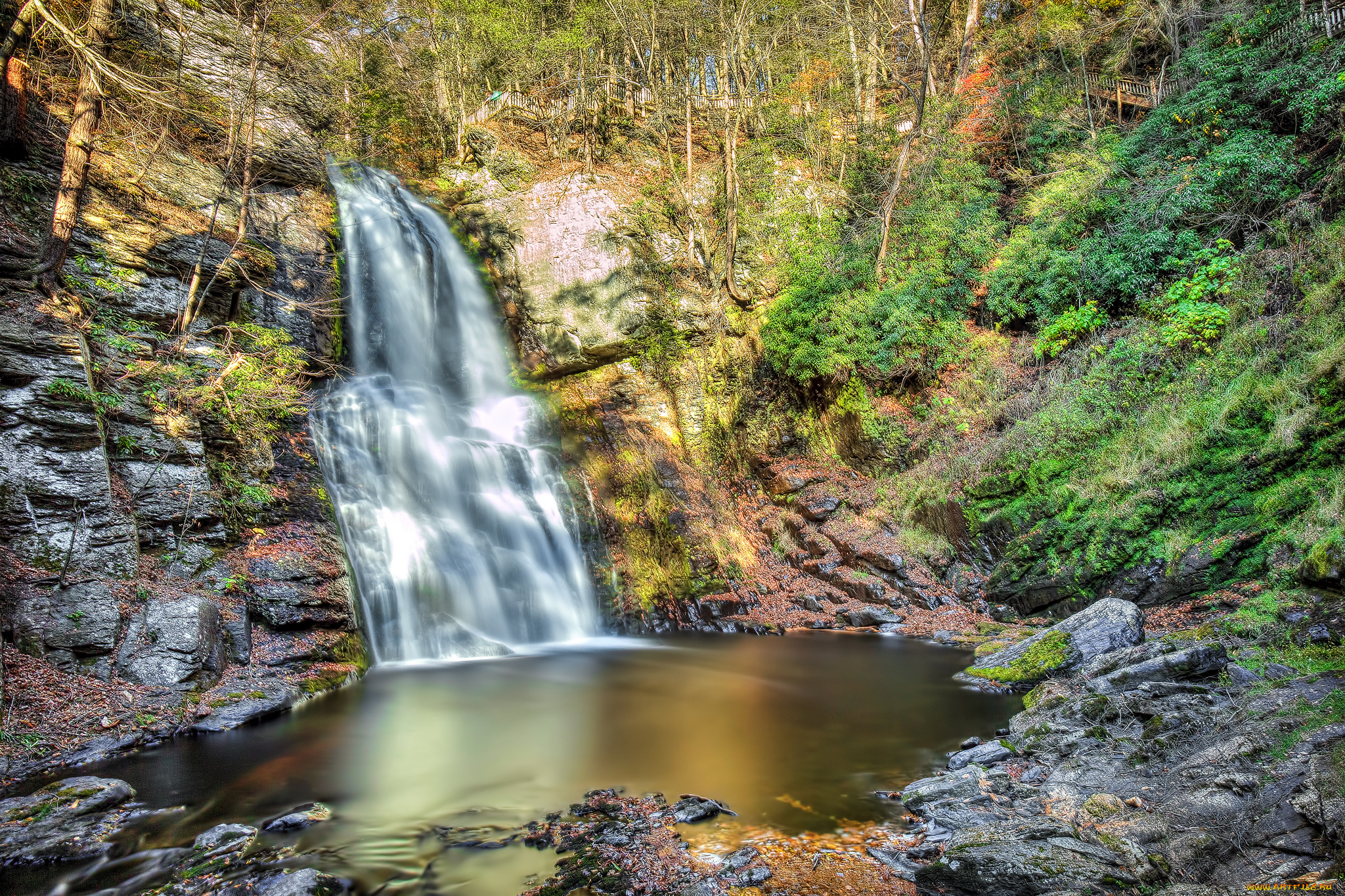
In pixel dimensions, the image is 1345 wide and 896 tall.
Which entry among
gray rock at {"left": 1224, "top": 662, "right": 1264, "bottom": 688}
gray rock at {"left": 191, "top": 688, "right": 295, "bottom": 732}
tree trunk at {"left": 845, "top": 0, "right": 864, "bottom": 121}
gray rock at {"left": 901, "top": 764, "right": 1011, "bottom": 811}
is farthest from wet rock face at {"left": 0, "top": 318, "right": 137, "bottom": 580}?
tree trunk at {"left": 845, "top": 0, "right": 864, "bottom": 121}

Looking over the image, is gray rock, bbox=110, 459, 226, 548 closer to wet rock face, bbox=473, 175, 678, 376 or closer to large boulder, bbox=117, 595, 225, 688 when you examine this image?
large boulder, bbox=117, 595, 225, 688

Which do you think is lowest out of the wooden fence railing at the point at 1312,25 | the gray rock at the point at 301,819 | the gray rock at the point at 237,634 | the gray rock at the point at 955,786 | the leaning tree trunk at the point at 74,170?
the gray rock at the point at 955,786

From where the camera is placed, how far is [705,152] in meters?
21.6

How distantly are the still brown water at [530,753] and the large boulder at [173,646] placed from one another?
2.84 feet

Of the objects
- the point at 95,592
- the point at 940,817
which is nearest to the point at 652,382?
the point at 95,592

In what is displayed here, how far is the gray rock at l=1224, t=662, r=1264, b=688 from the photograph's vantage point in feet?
17.1

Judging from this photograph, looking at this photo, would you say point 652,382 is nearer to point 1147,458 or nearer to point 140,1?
point 1147,458

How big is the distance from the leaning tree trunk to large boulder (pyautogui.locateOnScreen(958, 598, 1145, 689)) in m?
13.8

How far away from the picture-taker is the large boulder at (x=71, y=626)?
242 inches

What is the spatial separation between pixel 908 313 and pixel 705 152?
10.9m

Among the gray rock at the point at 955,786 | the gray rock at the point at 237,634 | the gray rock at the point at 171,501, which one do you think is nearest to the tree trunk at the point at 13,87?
the gray rock at the point at 171,501

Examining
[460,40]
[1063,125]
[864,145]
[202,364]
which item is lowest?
[202,364]

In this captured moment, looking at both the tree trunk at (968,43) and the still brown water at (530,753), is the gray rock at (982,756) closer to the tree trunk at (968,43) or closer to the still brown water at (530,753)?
the still brown water at (530,753)

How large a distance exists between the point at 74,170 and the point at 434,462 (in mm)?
6878
